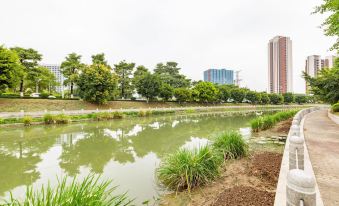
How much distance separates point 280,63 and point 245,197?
93034 mm

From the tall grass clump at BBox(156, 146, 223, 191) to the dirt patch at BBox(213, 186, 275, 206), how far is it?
0.84 metres

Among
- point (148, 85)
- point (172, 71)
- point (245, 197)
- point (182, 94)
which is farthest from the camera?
point (172, 71)

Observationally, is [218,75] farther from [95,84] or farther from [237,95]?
[95,84]

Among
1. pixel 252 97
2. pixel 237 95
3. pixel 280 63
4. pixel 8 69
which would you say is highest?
pixel 280 63

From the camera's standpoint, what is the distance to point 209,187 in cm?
441

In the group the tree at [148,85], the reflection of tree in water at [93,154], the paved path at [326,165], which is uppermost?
the tree at [148,85]

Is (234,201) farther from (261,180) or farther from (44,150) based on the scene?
(44,150)

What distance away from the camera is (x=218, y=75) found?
15325 centimetres

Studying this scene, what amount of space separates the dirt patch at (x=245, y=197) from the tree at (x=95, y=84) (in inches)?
1059

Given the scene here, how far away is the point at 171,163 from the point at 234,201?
5.97 feet

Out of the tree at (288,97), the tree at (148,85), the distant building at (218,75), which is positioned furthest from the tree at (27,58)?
the distant building at (218,75)

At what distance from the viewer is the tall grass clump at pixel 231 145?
6.22 metres

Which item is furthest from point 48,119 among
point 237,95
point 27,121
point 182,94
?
point 237,95

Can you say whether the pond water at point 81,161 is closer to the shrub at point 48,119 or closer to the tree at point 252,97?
the shrub at point 48,119
